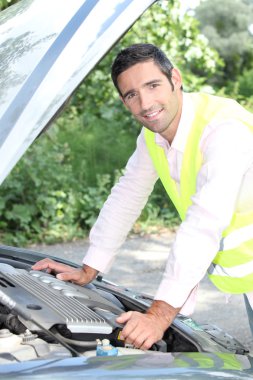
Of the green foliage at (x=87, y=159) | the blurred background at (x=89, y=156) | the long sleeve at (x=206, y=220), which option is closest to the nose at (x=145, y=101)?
the long sleeve at (x=206, y=220)

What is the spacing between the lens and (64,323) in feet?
7.67

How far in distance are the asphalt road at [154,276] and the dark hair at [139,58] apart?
2149 millimetres

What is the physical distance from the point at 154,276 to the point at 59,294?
4.09 meters

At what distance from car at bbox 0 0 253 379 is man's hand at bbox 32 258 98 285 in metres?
0.31

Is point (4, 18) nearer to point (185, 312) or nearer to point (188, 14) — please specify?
point (185, 312)

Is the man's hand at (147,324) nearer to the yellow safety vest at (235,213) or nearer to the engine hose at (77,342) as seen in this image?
the engine hose at (77,342)

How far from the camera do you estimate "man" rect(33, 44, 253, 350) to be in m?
2.46

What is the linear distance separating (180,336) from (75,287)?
17.6 inches

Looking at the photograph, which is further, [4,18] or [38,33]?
[4,18]

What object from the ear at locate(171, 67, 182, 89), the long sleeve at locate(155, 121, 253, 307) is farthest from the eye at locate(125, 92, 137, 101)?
the long sleeve at locate(155, 121, 253, 307)

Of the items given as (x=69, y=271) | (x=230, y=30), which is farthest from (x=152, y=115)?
(x=230, y=30)

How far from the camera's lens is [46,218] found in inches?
317

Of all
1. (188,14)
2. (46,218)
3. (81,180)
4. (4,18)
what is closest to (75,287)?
(4,18)

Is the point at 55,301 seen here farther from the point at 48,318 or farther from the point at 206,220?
the point at 206,220
